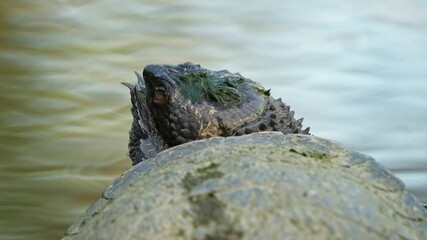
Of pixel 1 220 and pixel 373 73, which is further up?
pixel 373 73

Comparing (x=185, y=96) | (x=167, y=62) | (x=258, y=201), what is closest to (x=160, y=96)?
(x=185, y=96)

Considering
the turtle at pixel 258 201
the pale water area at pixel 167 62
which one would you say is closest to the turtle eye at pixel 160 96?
the pale water area at pixel 167 62

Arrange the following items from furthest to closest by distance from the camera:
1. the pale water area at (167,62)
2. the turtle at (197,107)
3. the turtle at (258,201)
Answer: the pale water area at (167,62) → the turtle at (197,107) → the turtle at (258,201)

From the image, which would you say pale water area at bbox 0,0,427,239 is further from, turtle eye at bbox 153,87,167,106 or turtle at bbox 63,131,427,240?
turtle at bbox 63,131,427,240

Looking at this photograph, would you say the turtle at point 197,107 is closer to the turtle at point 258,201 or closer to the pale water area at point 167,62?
the pale water area at point 167,62

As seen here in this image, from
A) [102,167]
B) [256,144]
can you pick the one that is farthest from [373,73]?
[256,144]

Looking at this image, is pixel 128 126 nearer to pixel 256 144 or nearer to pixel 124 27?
pixel 124 27
